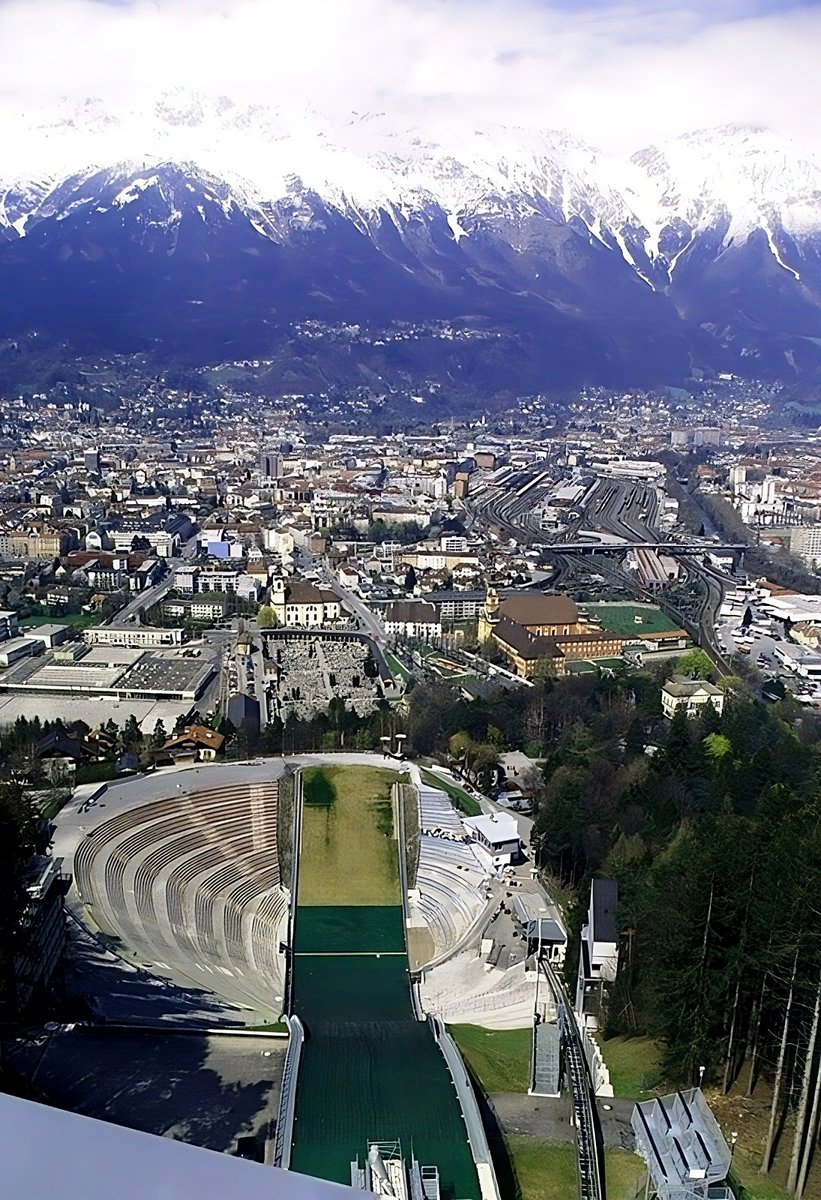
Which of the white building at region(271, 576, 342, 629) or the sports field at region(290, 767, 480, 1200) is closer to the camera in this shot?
the sports field at region(290, 767, 480, 1200)

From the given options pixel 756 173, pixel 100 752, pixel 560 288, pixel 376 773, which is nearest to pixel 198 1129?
pixel 376 773

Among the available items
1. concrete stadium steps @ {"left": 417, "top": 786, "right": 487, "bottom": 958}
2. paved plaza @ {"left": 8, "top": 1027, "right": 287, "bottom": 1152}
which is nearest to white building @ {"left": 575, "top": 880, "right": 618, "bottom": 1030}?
concrete stadium steps @ {"left": 417, "top": 786, "right": 487, "bottom": 958}

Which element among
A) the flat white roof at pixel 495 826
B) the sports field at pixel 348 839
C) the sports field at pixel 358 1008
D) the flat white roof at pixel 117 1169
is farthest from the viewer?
the flat white roof at pixel 495 826

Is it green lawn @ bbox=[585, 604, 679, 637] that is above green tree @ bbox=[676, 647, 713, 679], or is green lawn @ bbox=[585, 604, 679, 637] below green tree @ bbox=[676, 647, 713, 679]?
below

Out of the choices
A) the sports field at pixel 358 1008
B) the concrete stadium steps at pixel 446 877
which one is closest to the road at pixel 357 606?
the sports field at pixel 358 1008

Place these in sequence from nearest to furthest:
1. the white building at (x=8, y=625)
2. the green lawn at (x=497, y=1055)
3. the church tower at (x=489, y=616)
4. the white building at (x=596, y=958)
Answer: the green lawn at (x=497, y=1055)
the white building at (x=596, y=958)
the church tower at (x=489, y=616)
the white building at (x=8, y=625)

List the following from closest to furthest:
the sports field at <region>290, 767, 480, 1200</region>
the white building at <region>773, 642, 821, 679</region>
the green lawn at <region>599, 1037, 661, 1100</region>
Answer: the sports field at <region>290, 767, 480, 1200</region> < the green lawn at <region>599, 1037, 661, 1100</region> < the white building at <region>773, 642, 821, 679</region>

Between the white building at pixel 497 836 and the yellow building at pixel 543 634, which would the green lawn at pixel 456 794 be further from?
the yellow building at pixel 543 634

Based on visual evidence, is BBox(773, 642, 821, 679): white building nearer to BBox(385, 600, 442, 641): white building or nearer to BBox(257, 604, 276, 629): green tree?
BBox(385, 600, 442, 641): white building
